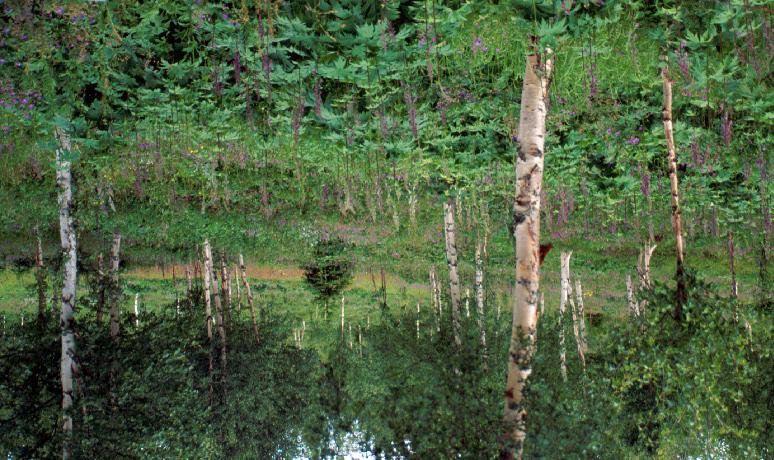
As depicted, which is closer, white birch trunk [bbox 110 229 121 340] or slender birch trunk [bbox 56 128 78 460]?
slender birch trunk [bbox 56 128 78 460]

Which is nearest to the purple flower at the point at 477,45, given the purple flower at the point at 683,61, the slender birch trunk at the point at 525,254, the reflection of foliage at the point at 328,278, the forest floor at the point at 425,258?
the slender birch trunk at the point at 525,254

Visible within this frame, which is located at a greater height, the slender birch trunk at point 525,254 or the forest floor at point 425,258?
the slender birch trunk at point 525,254

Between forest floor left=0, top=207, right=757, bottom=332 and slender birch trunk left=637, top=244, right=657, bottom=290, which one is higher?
slender birch trunk left=637, top=244, right=657, bottom=290

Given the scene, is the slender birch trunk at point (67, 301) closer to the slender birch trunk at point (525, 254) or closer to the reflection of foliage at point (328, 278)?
the slender birch trunk at point (525, 254)

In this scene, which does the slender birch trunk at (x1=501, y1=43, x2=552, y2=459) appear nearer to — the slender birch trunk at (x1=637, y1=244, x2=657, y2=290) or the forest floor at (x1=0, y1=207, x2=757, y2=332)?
the slender birch trunk at (x1=637, y1=244, x2=657, y2=290)

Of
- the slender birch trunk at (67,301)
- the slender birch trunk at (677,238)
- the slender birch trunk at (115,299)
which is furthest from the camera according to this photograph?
the slender birch trunk at (115,299)

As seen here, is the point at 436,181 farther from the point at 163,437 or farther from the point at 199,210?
the point at 199,210

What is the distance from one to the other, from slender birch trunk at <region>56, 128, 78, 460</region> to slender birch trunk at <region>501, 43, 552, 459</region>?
8.11m

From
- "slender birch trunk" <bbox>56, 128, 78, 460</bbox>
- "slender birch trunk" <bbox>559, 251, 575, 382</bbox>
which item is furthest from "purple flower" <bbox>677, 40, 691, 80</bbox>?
"slender birch trunk" <bbox>559, 251, 575, 382</bbox>

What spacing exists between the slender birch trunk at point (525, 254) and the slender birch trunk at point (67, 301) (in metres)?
8.11

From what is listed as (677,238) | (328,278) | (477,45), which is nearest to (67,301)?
(477,45)

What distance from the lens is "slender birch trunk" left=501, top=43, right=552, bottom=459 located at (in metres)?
8.04

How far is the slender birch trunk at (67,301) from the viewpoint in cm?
1225

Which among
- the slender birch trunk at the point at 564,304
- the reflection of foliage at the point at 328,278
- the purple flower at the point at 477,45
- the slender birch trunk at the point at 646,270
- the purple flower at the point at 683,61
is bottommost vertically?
the reflection of foliage at the point at 328,278
